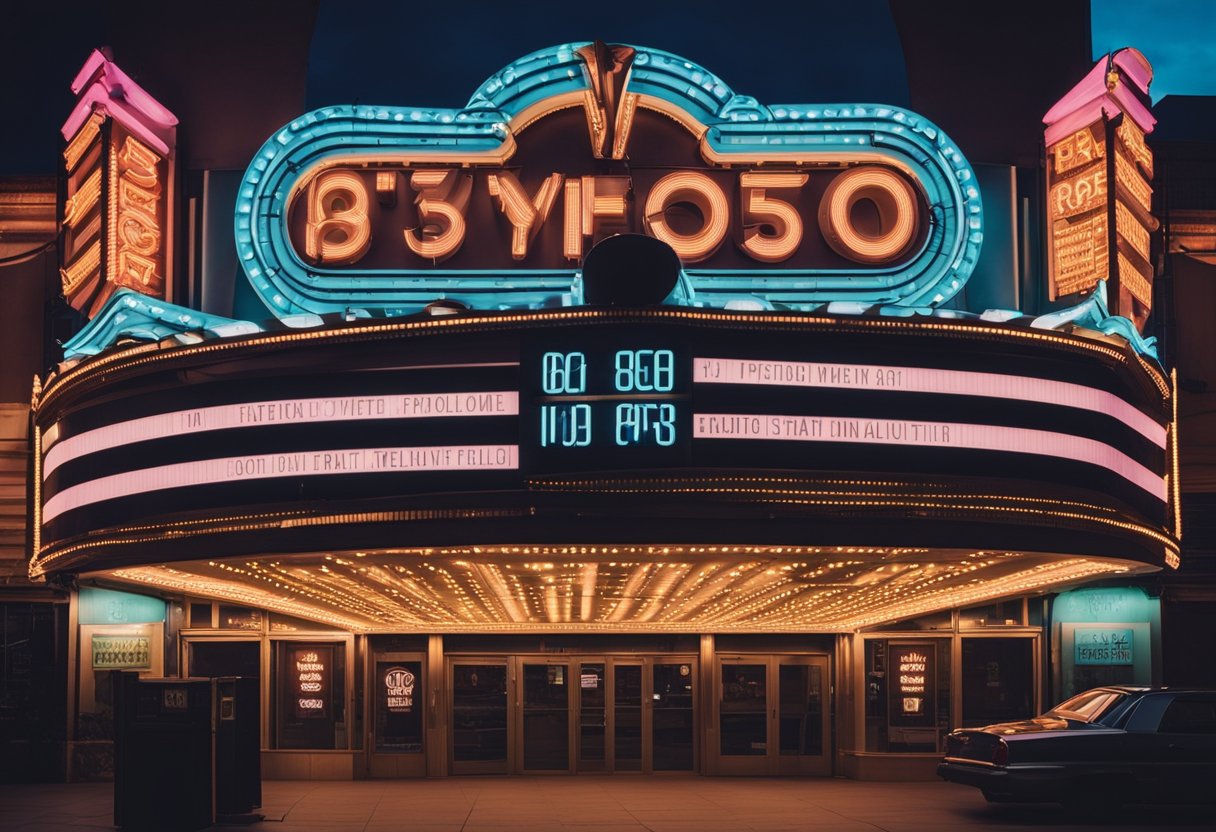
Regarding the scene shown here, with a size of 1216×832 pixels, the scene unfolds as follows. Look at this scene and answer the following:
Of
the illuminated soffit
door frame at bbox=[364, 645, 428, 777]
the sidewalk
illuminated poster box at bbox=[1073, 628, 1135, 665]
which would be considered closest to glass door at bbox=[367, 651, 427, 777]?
door frame at bbox=[364, 645, 428, 777]

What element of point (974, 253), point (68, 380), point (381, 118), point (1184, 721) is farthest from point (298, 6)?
point (1184, 721)

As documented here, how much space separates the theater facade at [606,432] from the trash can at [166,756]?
1.30m

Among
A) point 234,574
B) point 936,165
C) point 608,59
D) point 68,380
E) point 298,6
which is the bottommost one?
point 234,574

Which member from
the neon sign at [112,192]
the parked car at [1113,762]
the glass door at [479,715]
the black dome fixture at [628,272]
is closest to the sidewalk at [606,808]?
the parked car at [1113,762]

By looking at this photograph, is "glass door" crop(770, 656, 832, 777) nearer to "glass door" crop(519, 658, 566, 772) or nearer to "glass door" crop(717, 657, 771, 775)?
"glass door" crop(717, 657, 771, 775)

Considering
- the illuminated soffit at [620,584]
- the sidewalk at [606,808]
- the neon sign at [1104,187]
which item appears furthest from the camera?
the neon sign at [1104,187]

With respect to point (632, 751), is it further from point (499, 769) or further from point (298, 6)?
point (298, 6)

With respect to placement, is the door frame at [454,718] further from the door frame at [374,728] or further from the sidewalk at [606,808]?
the sidewalk at [606,808]

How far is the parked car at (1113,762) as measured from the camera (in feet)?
46.3

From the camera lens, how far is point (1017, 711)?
790 inches

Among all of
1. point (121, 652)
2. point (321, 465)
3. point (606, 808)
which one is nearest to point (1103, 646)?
point (606, 808)

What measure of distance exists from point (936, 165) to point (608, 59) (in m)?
3.75

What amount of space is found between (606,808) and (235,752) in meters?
4.20

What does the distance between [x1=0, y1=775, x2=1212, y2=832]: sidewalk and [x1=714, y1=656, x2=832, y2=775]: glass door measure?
1028mm
